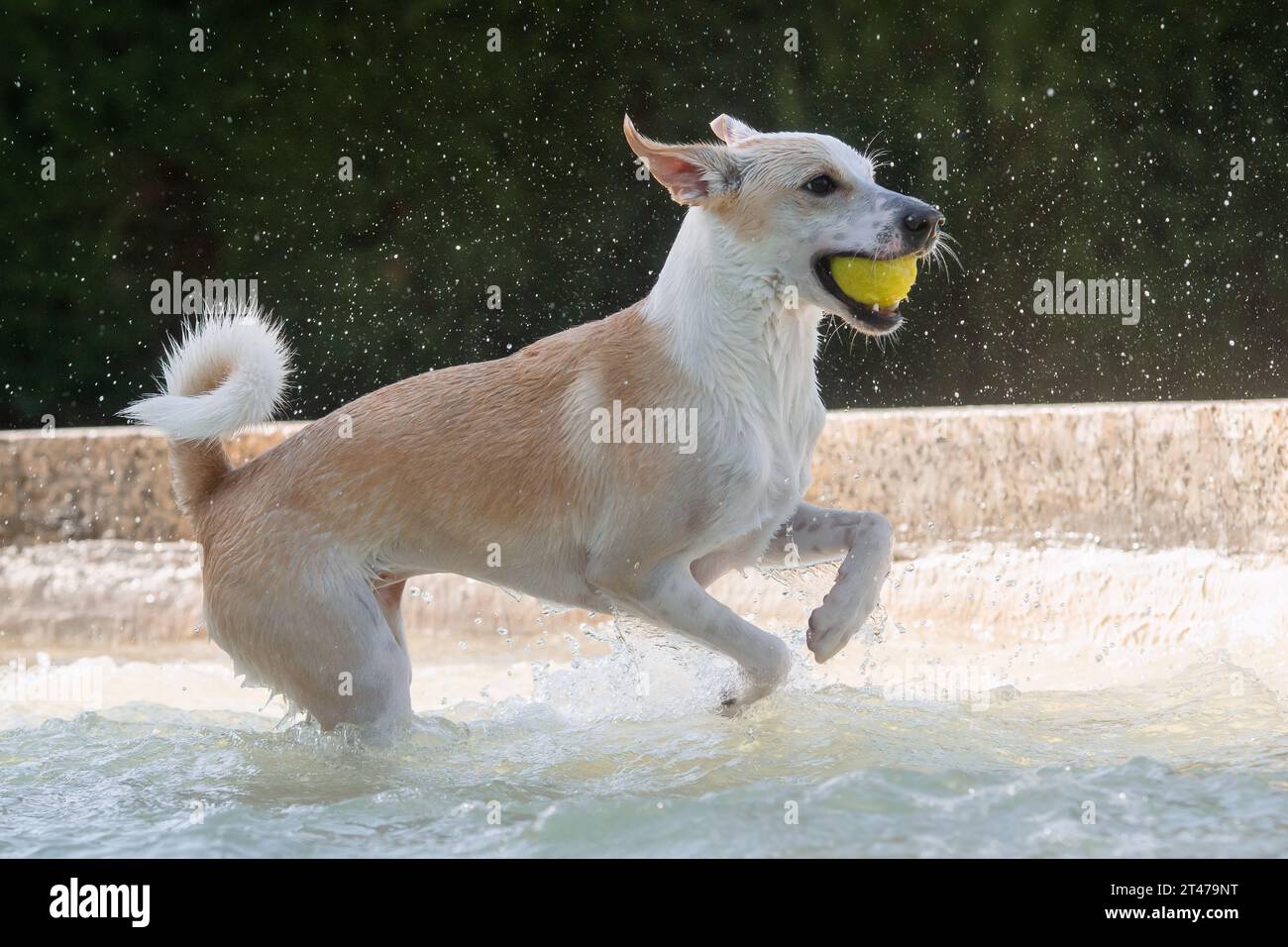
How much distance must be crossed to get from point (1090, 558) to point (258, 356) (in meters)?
3.67

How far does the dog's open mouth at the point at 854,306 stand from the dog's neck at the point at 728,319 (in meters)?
0.10

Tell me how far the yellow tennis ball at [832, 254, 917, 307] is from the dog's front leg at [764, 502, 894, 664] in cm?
60

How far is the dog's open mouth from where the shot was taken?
3754 mm

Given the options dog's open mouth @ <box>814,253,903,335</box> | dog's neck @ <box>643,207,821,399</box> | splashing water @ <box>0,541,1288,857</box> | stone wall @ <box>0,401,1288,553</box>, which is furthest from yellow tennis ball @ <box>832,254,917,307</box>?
stone wall @ <box>0,401,1288,553</box>

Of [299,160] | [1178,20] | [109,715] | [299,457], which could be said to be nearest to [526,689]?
[109,715]

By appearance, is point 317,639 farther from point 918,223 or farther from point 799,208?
point 918,223

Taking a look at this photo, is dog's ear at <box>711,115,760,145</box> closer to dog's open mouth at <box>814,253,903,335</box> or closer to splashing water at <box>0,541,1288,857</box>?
dog's open mouth at <box>814,253,903,335</box>

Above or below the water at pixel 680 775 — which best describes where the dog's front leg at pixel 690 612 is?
above

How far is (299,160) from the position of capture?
29.1ft

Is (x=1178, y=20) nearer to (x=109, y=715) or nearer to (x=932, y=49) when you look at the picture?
(x=932, y=49)

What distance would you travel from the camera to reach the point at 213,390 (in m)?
3.94

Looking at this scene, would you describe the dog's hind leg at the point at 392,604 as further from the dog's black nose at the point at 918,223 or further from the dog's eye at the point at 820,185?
the dog's black nose at the point at 918,223

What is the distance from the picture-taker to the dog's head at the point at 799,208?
3.73 metres

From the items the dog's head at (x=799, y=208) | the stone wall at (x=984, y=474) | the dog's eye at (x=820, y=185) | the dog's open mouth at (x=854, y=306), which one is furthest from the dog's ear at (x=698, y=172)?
the stone wall at (x=984, y=474)
